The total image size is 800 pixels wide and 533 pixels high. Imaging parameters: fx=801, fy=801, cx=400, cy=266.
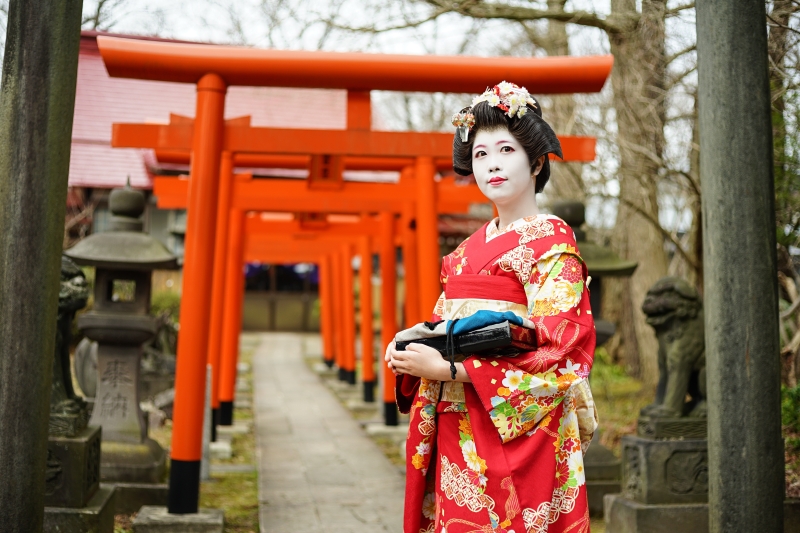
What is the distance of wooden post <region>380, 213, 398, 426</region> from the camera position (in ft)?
32.2

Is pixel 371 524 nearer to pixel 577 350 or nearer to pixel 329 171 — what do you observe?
pixel 329 171

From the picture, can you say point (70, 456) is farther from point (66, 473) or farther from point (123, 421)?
point (123, 421)

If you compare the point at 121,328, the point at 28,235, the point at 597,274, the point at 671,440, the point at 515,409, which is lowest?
the point at 671,440

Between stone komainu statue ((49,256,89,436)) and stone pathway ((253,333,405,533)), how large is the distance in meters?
1.58

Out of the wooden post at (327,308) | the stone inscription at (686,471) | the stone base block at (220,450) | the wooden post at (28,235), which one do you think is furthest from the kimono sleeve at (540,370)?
the wooden post at (327,308)

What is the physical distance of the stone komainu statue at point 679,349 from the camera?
4.92 m

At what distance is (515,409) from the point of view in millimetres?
2449

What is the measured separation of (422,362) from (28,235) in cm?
163

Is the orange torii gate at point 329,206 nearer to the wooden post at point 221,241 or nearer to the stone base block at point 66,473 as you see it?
the wooden post at point 221,241

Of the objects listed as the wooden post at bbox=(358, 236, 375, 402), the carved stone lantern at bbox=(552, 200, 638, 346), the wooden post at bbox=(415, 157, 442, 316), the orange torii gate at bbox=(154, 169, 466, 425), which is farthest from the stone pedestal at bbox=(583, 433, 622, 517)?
the wooden post at bbox=(358, 236, 375, 402)

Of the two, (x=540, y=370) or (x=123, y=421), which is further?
(x=123, y=421)

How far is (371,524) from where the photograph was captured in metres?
5.64

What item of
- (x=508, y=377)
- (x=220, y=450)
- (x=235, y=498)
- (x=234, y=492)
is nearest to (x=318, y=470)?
(x=220, y=450)

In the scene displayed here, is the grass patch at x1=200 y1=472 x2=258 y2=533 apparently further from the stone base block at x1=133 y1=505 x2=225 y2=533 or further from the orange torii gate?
the orange torii gate
